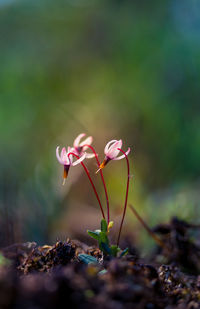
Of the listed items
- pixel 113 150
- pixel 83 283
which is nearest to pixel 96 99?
pixel 113 150

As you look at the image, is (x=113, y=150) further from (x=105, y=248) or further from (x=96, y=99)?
(x=96, y=99)

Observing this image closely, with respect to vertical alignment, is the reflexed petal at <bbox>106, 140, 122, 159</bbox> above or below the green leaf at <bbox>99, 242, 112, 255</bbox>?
above

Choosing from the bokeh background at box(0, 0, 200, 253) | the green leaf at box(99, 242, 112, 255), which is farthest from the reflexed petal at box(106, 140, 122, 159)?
the bokeh background at box(0, 0, 200, 253)

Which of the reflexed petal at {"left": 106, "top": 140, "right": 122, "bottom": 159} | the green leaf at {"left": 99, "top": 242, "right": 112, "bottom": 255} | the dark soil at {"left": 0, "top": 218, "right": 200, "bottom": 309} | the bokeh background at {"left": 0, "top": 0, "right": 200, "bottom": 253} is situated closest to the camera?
the dark soil at {"left": 0, "top": 218, "right": 200, "bottom": 309}

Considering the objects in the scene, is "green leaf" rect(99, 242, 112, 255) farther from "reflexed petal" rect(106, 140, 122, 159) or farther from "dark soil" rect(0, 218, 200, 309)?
"reflexed petal" rect(106, 140, 122, 159)

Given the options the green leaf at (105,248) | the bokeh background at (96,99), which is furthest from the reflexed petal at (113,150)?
the bokeh background at (96,99)
